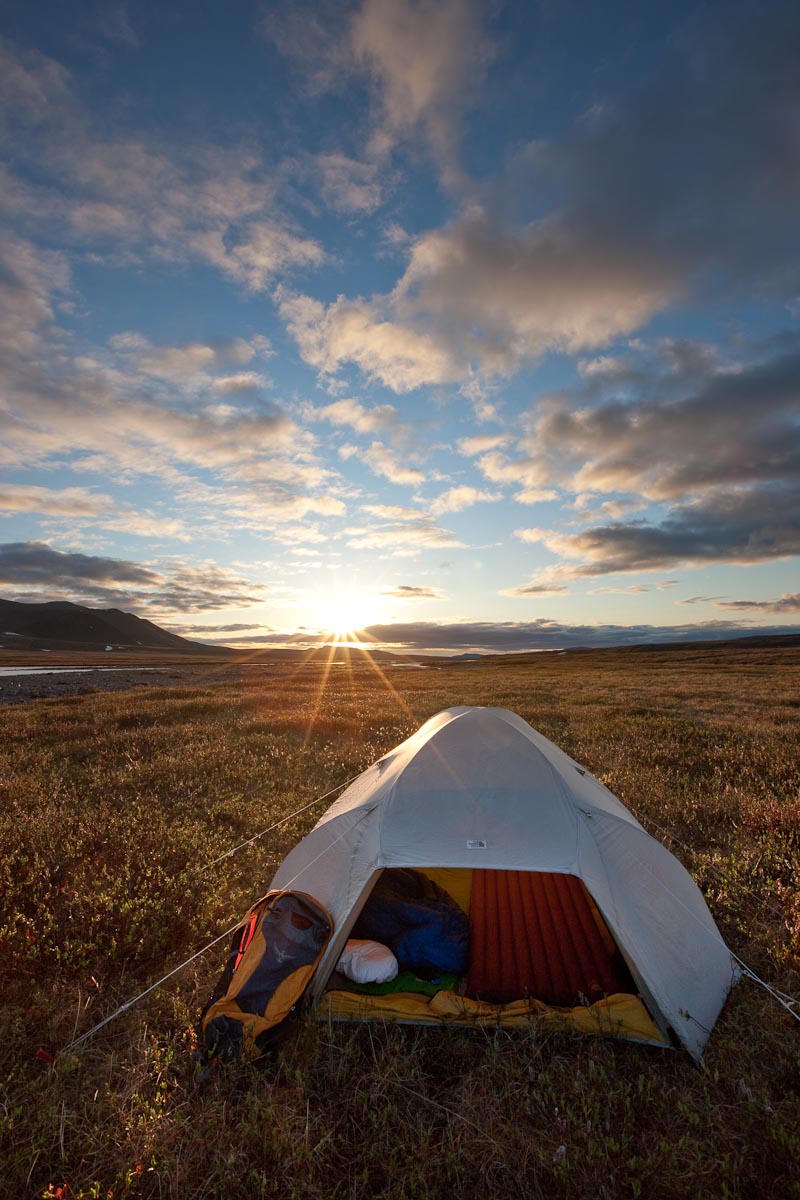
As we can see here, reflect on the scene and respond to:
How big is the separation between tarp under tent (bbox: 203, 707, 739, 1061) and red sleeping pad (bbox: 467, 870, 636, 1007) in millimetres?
20

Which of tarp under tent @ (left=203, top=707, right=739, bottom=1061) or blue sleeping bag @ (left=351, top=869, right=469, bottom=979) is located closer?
tarp under tent @ (left=203, top=707, right=739, bottom=1061)

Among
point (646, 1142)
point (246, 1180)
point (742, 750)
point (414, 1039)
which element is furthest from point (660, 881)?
point (742, 750)

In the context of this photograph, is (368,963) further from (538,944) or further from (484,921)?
(538,944)

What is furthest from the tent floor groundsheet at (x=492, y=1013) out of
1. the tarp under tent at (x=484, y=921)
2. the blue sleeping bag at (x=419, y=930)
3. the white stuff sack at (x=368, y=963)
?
the blue sleeping bag at (x=419, y=930)

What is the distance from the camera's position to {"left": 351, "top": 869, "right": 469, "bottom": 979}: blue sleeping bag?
5621 mm

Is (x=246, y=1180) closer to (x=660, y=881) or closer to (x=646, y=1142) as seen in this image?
(x=646, y=1142)

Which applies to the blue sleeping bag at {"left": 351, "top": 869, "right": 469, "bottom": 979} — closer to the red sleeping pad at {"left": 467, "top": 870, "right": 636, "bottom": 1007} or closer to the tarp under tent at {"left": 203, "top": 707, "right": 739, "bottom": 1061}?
the tarp under tent at {"left": 203, "top": 707, "right": 739, "bottom": 1061}

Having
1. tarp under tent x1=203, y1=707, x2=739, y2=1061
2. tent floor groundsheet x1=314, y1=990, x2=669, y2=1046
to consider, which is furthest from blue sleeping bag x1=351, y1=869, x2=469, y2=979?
tent floor groundsheet x1=314, y1=990, x2=669, y2=1046

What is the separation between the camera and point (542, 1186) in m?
3.44

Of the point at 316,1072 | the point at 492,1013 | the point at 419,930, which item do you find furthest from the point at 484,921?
the point at 316,1072

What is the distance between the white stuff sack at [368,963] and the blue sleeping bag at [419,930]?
0.68 ft

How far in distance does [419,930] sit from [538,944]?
1436 mm

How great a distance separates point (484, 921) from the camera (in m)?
6.57

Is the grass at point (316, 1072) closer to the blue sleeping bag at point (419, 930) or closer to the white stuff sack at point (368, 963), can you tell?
the white stuff sack at point (368, 963)
